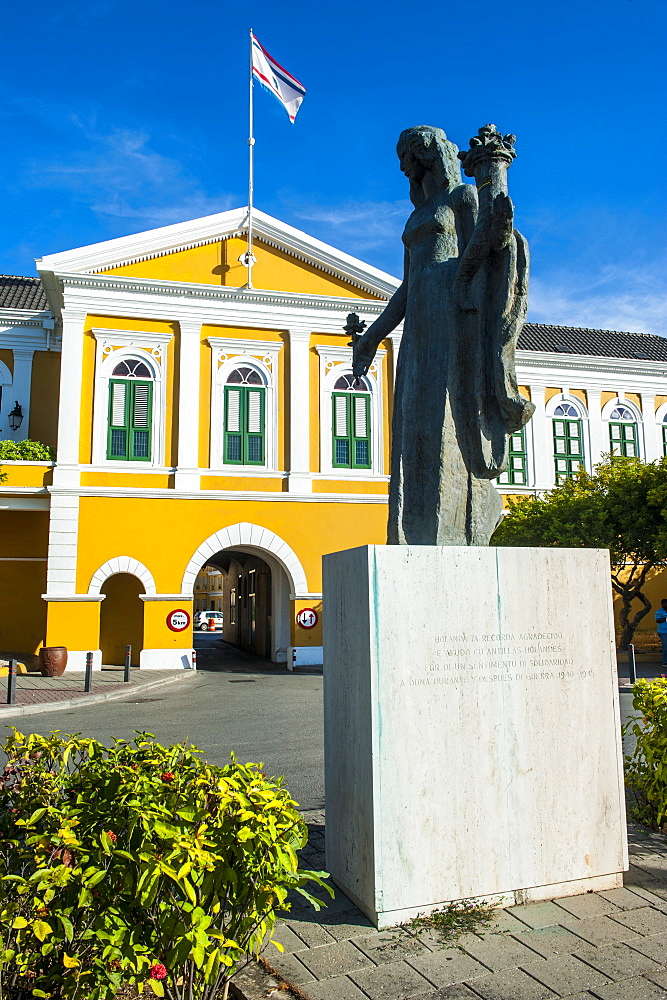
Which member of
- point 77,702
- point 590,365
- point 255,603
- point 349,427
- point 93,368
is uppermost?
point 590,365

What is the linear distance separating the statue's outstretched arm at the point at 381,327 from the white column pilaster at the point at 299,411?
14.9m

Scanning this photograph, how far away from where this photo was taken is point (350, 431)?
20.9m

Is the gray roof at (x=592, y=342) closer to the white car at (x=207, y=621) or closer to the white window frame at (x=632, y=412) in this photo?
the white window frame at (x=632, y=412)

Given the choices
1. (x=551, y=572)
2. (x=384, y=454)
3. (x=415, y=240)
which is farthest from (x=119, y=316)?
(x=551, y=572)

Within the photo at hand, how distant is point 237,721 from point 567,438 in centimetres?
1763

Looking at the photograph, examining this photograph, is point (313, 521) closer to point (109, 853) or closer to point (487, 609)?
point (487, 609)

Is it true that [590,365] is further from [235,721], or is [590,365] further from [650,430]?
[235,721]

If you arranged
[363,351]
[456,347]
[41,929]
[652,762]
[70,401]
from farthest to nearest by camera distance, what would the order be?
[70,401]
[363,351]
[652,762]
[456,347]
[41,929]

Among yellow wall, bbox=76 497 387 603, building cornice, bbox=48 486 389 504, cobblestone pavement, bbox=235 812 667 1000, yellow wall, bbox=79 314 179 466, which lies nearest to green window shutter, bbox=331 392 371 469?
building cornice, bbox=48 486 389 504

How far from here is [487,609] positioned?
13.1 ft

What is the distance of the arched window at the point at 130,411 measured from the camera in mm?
19359

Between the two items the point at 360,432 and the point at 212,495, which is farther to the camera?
the point at 360,432

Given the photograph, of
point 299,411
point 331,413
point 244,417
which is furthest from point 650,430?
point 244,417

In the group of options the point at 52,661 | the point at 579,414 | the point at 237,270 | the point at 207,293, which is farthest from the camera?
the point at 579,414
